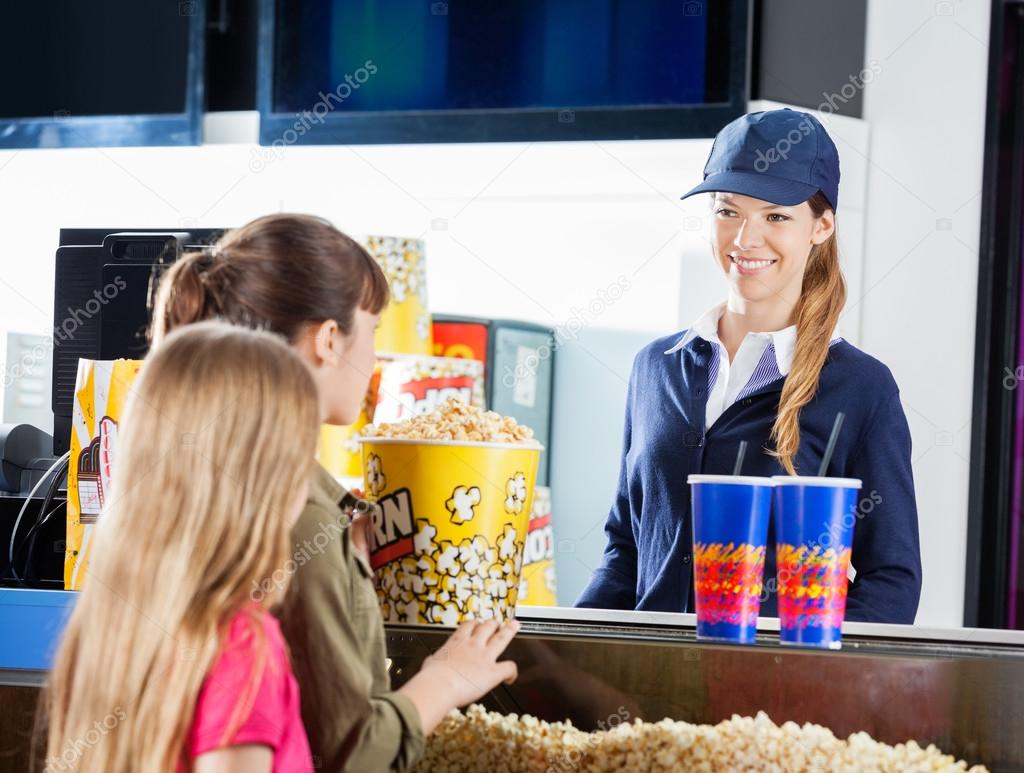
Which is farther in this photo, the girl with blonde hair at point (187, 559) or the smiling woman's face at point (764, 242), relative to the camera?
the smiling woman's face at point (764, 242)

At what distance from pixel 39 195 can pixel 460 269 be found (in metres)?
1.33

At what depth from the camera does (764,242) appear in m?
1.69

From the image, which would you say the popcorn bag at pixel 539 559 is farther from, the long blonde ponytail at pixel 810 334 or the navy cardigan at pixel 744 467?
the long blonde ponytail at pixel 810 334

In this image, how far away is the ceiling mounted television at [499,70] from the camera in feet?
8.95

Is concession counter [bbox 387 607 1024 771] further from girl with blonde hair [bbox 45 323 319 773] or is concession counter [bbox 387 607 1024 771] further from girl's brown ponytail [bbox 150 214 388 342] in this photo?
girl's brown ponytail [bbox 150 214 388 342]

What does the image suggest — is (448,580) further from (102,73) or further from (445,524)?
(102,73)

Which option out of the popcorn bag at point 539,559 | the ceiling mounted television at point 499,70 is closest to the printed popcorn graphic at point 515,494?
the popcorn bag at point 539,559

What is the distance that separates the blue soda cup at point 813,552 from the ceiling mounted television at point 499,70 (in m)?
1.80

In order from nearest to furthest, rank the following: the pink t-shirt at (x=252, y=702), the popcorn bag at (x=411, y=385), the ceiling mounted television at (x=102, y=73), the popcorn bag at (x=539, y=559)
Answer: the pink t-shirt at (x=252, y=702) < the popcorn bag at (x=411, y=385) < the popcorn bag at (x=539, y=559) < the ceiling mounted television at (x=102, y=73)

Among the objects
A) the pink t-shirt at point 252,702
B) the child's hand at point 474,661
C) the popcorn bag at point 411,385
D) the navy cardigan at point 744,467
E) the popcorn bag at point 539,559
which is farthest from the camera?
the popcorn bag at point 539,559

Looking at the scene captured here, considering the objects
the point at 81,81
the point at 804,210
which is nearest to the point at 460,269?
the point at 81,81

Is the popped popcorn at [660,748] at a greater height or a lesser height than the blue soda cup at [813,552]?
lesser

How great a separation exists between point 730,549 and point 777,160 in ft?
2.40

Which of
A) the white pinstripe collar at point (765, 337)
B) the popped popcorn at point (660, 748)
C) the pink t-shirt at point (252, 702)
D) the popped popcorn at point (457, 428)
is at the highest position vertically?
the white pinstripe collar at point (765, 337)
